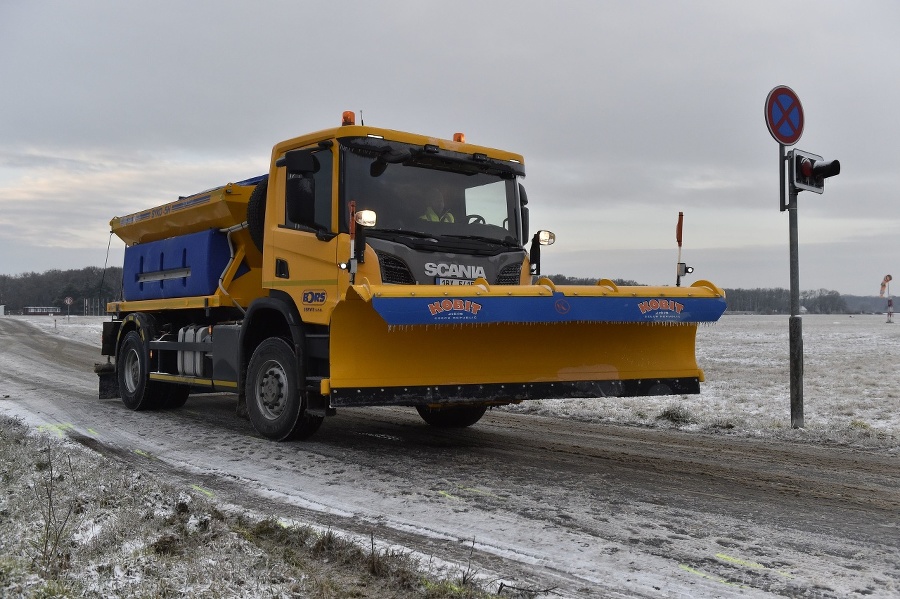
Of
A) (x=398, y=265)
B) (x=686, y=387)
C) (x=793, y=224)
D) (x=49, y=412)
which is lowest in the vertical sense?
(x=49, y=412)

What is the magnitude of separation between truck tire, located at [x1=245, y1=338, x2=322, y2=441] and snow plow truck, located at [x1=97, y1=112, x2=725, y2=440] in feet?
0.06

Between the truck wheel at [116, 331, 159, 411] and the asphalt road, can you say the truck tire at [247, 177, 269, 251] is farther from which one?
the truck wheel at [116, 331, 159, 411]

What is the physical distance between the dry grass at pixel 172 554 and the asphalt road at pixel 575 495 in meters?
0.34

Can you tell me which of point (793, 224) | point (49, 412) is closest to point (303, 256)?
point (49, 412)

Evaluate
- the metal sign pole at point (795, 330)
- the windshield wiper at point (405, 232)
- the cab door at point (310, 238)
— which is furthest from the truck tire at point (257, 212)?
the metal sign pole at point (795, 330)

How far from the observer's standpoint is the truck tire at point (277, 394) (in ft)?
23.2

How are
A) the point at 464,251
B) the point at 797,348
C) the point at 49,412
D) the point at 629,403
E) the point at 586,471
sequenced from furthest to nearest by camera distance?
the point at 629,403
the point at 49,412
the point at 797,348
the point at 464,251
the point at 586,471

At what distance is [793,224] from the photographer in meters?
8.65

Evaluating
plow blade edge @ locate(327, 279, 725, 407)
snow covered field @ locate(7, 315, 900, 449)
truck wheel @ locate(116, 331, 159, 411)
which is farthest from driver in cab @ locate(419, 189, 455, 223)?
truck wheel @ locate(116, 331, 159, 411)

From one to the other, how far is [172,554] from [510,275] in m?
4.31

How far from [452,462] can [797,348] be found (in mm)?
4299

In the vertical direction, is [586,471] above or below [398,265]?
below

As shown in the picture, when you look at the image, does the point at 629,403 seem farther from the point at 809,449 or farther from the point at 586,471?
the point at 586,471

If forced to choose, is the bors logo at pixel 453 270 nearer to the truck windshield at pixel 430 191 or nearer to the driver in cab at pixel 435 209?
the truck windshield at pixel 430 191
